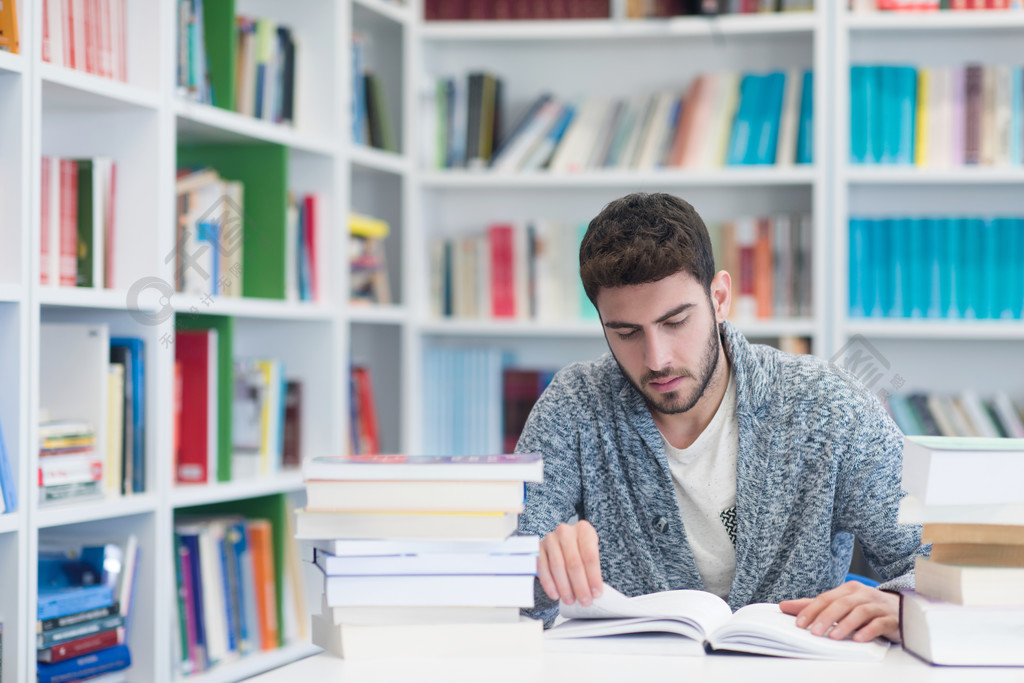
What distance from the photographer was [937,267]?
2805 mm

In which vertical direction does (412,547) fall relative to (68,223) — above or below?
below

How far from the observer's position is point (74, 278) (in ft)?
6.47

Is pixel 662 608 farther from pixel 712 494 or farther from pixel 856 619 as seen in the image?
pixel 712 494

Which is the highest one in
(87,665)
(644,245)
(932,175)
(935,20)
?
(935,20)

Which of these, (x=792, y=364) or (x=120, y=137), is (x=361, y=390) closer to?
(x=120, y=137)

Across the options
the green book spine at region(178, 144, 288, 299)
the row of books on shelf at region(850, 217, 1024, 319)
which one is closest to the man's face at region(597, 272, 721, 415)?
the green book spine at region(178, 144, 288, 299)

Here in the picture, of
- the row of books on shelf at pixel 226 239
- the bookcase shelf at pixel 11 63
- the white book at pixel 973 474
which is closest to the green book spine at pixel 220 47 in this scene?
the row of books on shelf at pixel 226 239

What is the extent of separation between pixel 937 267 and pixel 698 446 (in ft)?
4.86

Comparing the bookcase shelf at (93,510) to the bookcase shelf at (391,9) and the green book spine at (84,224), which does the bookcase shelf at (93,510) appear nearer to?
the green book spine at (84,224)

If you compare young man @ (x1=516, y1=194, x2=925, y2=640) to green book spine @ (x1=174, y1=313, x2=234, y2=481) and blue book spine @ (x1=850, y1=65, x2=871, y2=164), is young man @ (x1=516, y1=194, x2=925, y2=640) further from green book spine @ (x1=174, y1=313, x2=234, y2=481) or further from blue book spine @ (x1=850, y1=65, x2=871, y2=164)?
blue book spine @ (x1=850, y1=65, x2=871, y2=164)

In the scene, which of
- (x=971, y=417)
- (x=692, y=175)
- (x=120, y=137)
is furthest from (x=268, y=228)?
(x=971, y=417)

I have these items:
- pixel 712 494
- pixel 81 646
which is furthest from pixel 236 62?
pixel 712 494

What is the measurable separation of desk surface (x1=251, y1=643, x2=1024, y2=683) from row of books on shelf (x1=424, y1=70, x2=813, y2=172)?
→ 6.86 ft

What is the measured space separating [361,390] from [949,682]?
7.02 feet
